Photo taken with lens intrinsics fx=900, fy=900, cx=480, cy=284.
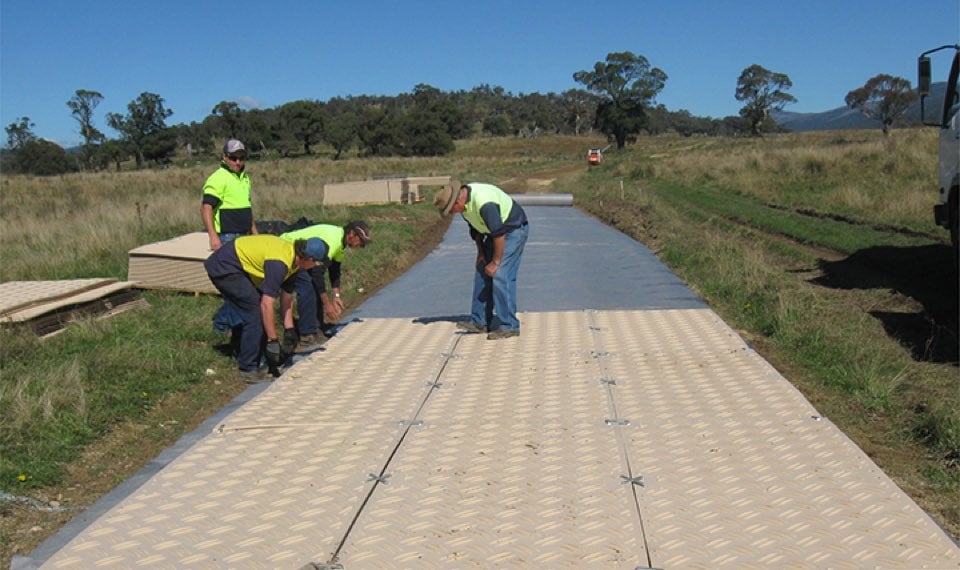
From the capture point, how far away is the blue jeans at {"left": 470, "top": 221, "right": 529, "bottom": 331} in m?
8.35

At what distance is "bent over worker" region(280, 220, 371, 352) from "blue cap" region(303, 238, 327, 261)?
212mm

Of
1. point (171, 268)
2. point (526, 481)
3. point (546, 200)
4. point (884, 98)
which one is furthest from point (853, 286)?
point (884, 98)

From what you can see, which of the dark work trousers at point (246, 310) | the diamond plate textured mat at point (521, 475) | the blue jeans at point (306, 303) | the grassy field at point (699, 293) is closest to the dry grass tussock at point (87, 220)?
the grassy field at point (699, 293)

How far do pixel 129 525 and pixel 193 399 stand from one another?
8.45 feet

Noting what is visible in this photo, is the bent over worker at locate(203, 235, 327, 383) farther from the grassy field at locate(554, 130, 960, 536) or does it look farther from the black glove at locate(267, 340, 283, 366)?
the grassy field at locate(554, 130, 960, 536)

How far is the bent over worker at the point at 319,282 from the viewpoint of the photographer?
739 cm

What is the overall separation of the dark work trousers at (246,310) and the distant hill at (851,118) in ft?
29.0

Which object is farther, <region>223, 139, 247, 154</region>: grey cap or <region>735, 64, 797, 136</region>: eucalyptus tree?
<region>735, 64, 797, 136</region>: eucalyptus tree

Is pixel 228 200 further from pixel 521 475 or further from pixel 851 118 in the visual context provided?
pixel 851 118

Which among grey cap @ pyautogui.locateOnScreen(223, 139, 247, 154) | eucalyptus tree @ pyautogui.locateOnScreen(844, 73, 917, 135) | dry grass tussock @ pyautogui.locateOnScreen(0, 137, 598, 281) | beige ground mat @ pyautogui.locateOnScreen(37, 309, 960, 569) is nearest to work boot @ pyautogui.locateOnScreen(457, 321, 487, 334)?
beige ground mat @ pyautogui.locateOnScreen(37, 309, 960, 569)

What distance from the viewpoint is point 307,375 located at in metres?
7.38

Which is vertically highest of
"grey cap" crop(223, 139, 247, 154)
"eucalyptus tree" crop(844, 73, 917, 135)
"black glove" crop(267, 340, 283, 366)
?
"eucalyptus tree" crop(844, 73, 917, 135)

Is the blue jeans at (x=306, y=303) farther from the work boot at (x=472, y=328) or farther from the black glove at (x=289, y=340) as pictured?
the work boot at (x=472, y=328)

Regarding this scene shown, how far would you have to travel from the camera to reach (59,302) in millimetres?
8547
